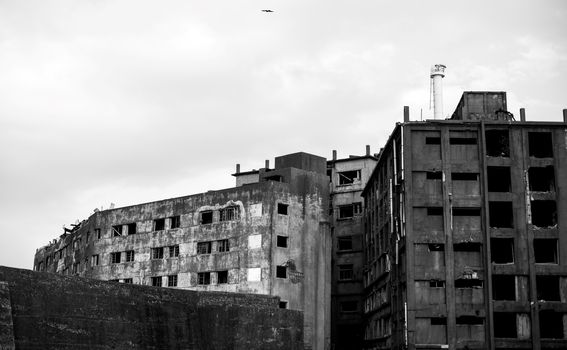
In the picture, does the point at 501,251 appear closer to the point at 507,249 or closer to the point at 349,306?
the point at 507,249

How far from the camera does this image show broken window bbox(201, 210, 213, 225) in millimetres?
52797

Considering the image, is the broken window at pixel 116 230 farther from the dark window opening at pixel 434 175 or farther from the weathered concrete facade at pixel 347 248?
the dark window opening at pixel 434 175

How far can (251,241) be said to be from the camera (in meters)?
49.8

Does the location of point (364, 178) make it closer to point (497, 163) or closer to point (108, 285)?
point (497, 163)

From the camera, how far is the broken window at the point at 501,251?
134 ft

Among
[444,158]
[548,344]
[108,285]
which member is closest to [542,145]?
[444,158]

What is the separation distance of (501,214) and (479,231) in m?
2.71

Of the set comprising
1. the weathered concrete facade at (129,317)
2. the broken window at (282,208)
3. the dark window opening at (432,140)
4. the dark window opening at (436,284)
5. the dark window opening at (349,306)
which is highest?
the dark window opening at (432,140)

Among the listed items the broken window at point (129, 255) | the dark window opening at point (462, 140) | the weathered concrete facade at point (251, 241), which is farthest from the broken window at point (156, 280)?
the dark window opening at point (462, 140)

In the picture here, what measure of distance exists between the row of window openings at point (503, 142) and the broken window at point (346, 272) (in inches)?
771

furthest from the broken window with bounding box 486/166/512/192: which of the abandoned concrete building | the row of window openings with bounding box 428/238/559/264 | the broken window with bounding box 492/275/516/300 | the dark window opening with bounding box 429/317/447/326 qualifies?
the dark window opening with bounding box 429/317/447/326

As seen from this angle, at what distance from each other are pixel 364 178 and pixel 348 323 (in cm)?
1213

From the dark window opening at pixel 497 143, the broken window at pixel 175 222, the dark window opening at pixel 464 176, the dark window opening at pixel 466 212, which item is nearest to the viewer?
the dark window opening at pixel 466 212

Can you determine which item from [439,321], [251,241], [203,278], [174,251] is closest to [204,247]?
[203,278]
